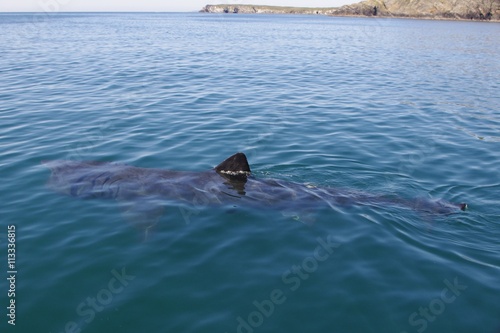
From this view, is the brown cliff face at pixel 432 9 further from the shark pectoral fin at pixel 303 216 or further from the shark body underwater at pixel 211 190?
the shark pectoral fin at pixel 303 216

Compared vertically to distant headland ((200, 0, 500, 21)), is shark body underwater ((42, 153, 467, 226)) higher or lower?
lower

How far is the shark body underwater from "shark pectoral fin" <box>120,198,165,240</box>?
29 mm

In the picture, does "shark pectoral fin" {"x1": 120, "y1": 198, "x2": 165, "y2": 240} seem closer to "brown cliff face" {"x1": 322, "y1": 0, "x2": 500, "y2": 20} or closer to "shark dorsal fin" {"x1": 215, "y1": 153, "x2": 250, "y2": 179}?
"shark dorsal fin" {"x1": 215, "y1": 153, "x2": 250, "y2": 179}

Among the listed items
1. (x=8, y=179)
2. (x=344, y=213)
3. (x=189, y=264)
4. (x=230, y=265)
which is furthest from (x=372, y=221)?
(x=8, y=179)

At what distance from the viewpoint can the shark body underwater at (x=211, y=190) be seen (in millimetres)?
11492

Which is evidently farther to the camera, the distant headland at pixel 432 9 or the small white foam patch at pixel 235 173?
the distant headland at pixel 432 9

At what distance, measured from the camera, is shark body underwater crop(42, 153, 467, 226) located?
452 inches

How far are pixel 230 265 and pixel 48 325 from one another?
3601mm

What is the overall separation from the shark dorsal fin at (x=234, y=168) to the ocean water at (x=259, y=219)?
3.89 ft

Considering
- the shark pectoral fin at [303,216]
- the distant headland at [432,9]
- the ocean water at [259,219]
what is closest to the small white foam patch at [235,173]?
the ocean water at [259,219]

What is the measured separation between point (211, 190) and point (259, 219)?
1.79 m

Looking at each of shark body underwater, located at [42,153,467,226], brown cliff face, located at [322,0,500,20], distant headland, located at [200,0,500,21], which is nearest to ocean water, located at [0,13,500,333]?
shark body underwater, located at [42,153,467,226]

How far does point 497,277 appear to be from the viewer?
877 cm

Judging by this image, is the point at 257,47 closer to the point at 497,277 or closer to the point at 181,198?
the point at 181,198
